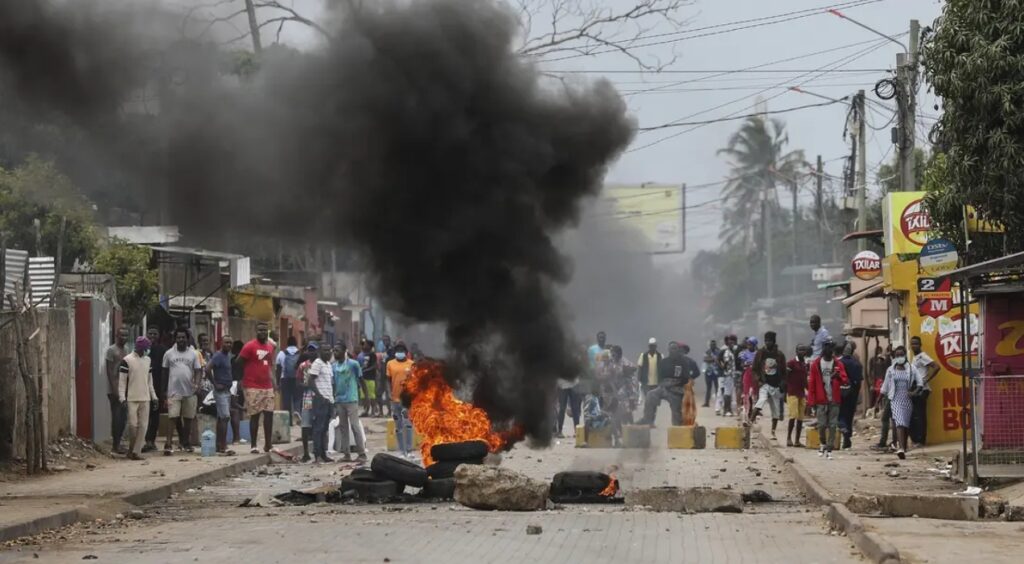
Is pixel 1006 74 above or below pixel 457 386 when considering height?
above

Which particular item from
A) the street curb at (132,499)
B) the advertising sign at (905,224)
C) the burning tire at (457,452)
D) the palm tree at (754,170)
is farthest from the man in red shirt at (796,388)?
the palm tree at (754,170)

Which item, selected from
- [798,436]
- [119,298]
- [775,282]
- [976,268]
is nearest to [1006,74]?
[976,268]

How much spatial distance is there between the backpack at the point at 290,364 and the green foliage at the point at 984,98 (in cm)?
1211

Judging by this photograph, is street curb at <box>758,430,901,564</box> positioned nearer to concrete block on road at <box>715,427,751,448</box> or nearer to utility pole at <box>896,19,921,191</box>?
concrete block on road at <box>715,427,751,448</box>

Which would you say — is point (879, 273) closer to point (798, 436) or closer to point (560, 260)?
point (798, 436)

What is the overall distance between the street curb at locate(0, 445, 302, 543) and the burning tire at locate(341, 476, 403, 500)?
218cm

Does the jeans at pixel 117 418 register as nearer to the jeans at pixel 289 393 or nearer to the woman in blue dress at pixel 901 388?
the jeans at pixel 289 393

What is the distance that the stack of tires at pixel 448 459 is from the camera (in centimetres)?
1644

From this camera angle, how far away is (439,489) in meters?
16.4

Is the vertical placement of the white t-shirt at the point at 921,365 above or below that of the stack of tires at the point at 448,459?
above

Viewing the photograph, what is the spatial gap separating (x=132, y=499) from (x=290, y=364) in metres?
9.68

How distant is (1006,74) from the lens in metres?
16.1

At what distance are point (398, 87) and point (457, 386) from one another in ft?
11.5

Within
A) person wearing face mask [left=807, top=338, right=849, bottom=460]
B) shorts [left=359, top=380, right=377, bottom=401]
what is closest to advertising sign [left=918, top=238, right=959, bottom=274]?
person wearing face mask [left=807, top=338, right=849, bottom=460]
